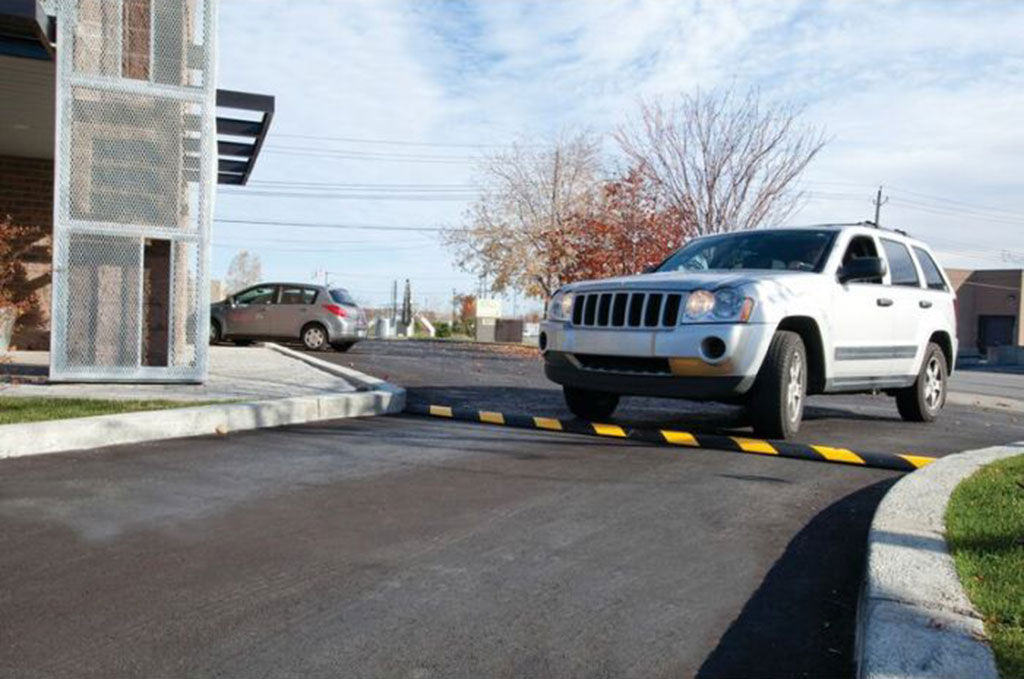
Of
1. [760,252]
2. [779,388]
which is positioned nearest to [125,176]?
[760,252]

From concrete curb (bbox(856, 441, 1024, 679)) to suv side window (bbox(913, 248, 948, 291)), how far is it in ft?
17.5

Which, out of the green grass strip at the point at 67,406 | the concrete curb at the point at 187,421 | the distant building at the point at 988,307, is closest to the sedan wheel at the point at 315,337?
the concrete curb at the point at 187,421

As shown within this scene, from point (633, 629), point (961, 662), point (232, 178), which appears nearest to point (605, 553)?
point (633, 629)

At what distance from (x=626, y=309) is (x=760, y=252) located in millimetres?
1668

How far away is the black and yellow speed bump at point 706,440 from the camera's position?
232 inches

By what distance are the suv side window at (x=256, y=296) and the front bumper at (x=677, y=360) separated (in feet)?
48.3

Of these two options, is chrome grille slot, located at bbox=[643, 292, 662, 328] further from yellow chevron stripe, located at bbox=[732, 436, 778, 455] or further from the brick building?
the brick building

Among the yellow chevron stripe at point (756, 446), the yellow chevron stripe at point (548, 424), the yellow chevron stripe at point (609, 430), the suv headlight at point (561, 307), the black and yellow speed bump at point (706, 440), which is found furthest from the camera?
the suv headlight at point (561, 307)

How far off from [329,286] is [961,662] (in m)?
18.8

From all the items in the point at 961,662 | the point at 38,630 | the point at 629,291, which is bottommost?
the point at 38,630

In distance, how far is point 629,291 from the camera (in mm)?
6719

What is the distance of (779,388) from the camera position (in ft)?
20.7

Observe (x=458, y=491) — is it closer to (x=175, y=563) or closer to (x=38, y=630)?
(x=175, y=563)

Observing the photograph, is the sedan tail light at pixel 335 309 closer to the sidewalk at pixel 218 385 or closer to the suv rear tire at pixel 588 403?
the sidewalk at pixel 218 385
